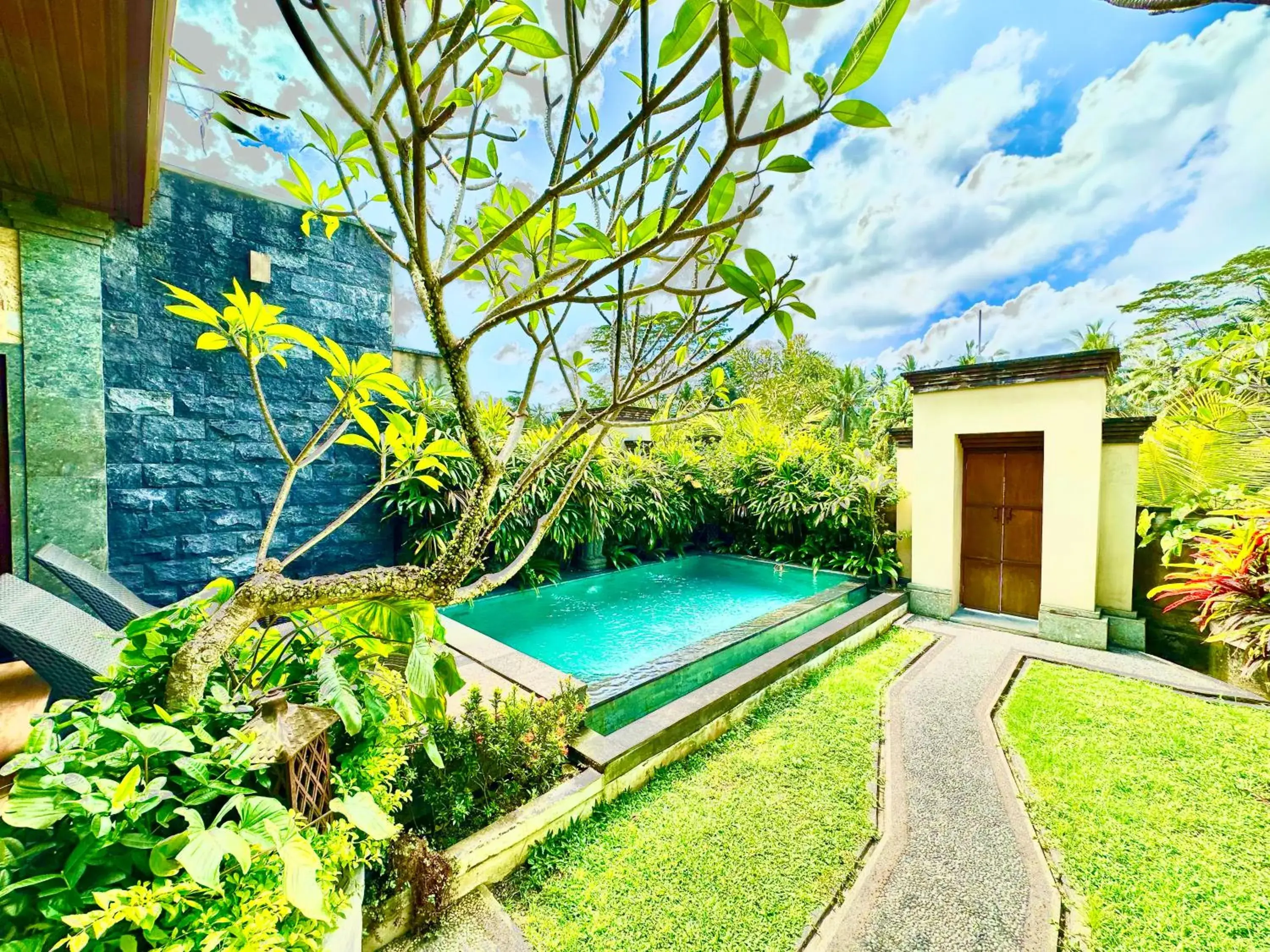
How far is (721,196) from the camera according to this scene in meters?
0.91

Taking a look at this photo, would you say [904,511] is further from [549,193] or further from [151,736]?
[151,736]

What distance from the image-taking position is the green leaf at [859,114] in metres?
0.65

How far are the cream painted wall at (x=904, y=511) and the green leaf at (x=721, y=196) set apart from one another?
217 inches

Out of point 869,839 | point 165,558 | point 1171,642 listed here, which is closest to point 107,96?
point 165,558

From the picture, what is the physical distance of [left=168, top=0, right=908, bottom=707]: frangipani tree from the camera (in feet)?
2.29

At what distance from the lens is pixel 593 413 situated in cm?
131

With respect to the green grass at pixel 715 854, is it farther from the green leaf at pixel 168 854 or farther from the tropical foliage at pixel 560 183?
the tropical foliage at pixel 560 183

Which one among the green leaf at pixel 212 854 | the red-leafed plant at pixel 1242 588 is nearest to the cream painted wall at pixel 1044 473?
the red-leafed plant at pixel 1242 588

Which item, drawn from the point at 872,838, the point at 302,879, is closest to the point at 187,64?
the point at 302,879

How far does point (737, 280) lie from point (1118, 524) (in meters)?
5.69

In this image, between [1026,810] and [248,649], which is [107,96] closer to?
[248,649]

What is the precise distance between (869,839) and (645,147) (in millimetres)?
2716

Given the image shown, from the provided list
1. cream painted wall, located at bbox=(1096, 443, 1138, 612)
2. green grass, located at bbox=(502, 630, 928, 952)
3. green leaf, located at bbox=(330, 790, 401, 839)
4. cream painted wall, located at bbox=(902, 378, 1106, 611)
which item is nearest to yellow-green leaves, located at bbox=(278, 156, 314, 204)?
green leaf, located at bbox=(330, 790, 401, 839)

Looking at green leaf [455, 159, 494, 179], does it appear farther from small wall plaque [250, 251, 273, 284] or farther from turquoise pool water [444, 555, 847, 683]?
small wall plaque [250, 251, 273, 284]
